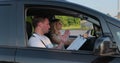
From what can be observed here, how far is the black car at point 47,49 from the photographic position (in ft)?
13.6

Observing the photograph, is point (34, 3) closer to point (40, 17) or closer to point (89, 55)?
point (40, 17)

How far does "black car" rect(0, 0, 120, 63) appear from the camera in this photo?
13.6 ft

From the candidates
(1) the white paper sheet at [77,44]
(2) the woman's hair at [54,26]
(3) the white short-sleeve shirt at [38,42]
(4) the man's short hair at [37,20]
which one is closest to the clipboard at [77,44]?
(1) the white paper sheet at [77,44]

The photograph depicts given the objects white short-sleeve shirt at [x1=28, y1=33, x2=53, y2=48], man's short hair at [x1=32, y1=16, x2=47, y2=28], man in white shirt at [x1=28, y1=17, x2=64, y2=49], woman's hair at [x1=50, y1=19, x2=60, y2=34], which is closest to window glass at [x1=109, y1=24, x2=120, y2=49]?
man in white shirt at [x1=28, y1=17, x2=64, y2=49]

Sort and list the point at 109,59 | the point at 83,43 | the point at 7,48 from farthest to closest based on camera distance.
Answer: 1. the point at 83,43
2. the point at 7,48
3. the point at 109,59

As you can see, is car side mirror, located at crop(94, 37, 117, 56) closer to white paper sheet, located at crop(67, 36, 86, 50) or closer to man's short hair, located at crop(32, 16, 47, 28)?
white paper sheet, located at crop(67, 36, 86, 50)

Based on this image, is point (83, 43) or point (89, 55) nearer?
point (89, 55)

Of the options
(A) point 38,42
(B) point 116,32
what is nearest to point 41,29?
(A) point 38,42

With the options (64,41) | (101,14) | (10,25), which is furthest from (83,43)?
(10,25)

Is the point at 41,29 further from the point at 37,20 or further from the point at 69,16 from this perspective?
the point at 69,16

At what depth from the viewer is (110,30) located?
14.0 ft

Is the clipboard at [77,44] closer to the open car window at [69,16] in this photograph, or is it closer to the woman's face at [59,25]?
the open car window at [69,16]

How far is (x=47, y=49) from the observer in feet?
14.4

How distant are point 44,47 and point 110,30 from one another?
80 cm
